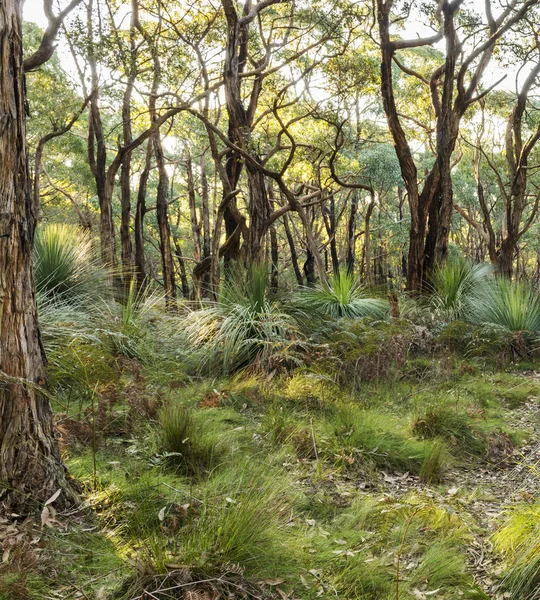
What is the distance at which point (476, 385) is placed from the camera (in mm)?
6555

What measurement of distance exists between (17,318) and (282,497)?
1720 millimetres

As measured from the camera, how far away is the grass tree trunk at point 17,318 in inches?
102

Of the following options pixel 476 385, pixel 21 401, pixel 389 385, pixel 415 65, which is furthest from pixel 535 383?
pixel 415 65

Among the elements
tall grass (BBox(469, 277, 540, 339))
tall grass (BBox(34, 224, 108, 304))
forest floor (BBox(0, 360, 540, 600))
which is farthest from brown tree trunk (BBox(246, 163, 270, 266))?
forest floor (BBox(0, 360, 540, 600))

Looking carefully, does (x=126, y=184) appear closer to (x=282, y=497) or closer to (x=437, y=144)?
(x=437, y=144)

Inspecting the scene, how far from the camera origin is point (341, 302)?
28.2 feet

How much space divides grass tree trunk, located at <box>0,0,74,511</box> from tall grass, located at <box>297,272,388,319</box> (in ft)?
18.2

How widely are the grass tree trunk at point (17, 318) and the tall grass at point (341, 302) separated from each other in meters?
5.54

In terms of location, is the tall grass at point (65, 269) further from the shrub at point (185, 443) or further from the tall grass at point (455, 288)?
the tall grass at point (455, 288)

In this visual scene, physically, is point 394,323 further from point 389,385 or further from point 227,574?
point 227,574

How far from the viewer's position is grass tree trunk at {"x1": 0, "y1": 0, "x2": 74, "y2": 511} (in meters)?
2.59

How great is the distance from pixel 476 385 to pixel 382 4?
8.15m

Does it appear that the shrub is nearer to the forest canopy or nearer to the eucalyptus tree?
the forest canopy

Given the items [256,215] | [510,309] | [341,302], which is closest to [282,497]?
[341,302]
